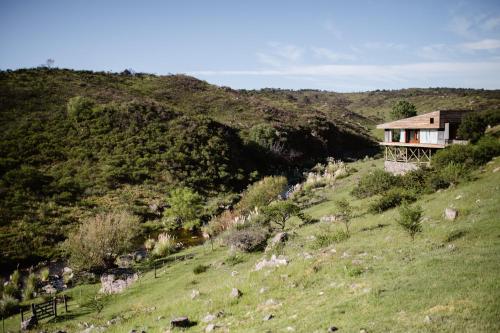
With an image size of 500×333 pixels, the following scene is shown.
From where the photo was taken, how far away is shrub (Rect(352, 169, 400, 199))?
30.4 m

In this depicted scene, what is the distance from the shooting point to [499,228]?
1528 centimetres

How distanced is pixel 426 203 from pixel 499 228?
839 centimetres

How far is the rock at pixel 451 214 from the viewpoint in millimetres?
18414

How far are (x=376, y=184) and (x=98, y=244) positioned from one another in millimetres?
23944

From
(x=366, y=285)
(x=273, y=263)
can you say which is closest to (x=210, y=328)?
(x=366, y=285)

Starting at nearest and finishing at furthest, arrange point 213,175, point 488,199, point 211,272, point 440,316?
point 440,316 → point 488,199 → point 211,272 → point 213,175

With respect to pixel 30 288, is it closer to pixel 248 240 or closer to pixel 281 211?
pixel 248 240

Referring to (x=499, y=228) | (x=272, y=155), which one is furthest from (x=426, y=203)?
(x=272, y=155)

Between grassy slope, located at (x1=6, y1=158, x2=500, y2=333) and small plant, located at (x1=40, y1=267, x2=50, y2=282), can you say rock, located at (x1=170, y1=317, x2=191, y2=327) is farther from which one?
small plant, located at (x1=40, y1=267, x2=50, y2=282)

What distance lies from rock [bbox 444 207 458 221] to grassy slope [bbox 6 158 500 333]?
0.38 meters

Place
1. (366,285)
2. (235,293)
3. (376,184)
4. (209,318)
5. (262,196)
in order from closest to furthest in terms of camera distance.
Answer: (366,285), (209,318), (235,293), (376,184), (262,196)

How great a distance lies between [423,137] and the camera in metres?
36.4

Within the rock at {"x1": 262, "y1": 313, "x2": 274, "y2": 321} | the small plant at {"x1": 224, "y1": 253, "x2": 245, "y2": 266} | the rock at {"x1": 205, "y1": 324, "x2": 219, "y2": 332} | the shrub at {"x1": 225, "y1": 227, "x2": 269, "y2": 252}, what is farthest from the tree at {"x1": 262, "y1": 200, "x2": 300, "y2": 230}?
the rock at {"x1": 205, "y1": 324, "x2": 219, "y2": 332}

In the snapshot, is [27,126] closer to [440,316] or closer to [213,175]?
[213,175]
